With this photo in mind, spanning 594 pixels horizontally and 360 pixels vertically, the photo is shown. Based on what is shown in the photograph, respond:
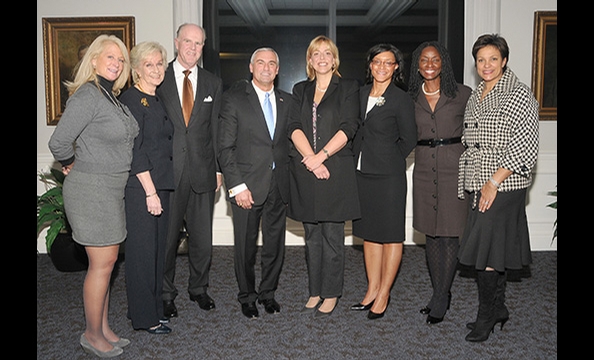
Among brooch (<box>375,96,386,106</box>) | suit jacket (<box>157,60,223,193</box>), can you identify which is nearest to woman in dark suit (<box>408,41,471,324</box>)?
brooch (<box>375,96,386,106</box>)

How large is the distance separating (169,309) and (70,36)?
10.4ft

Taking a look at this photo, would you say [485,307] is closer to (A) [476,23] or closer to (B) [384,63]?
(B) [384,63]

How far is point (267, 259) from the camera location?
3.94m

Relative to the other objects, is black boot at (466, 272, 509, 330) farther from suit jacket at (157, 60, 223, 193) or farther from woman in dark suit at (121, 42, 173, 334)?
woman in dark suit at (121, 42, 173, 334)

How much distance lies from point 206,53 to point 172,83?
7.13ft

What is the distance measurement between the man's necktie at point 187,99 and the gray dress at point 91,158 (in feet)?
2.29

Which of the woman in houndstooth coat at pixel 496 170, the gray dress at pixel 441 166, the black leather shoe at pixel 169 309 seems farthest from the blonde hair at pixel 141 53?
the woman in houndstooth coat at pixel 496 170

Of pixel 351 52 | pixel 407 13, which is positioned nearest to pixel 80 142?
pixel 351 52

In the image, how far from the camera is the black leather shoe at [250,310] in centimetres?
387

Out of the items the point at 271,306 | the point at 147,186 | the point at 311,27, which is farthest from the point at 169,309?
the point at 311,27

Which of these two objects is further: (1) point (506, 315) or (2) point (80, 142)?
(1) point (506, 315)

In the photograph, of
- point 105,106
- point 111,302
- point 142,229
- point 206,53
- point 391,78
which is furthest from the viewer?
point 206,53

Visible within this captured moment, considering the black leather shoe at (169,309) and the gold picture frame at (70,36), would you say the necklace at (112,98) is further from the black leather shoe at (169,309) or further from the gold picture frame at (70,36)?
the gold picture frame at (70,36)

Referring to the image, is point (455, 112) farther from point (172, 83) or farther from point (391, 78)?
point (172, 83)
